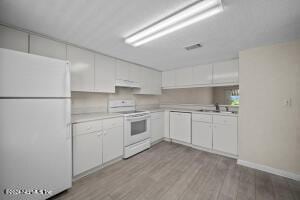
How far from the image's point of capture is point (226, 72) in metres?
2.92

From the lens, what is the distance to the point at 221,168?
226 centimetres

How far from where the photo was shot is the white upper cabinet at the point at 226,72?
9.19 feet

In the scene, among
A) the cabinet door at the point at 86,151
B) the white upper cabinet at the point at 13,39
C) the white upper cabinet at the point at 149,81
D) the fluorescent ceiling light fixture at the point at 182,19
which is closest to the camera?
the fluorescent ceiling light fixture at the point at 182,19

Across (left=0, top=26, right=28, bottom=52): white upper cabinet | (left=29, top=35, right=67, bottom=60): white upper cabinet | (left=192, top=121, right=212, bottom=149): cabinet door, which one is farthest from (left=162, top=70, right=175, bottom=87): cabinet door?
(left=0, top=26, right=28, bottom=52): white upper cabinet

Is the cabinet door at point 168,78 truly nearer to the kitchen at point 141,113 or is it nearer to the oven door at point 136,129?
the kitchen at point 141,113

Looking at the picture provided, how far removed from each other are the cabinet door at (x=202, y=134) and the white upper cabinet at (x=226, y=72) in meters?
1.14

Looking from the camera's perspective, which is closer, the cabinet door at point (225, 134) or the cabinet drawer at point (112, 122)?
the cabinet drawer at point (112, 122)

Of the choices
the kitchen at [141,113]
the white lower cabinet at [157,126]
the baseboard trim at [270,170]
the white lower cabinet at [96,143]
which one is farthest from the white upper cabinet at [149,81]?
the baseboard trim at [270,170]

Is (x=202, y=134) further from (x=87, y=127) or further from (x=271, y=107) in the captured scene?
(x=87, y=127)

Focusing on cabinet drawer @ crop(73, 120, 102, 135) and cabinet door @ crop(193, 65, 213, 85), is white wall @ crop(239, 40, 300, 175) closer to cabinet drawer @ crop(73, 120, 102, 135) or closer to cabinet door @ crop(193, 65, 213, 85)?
cabinet door @ crop(193, 65, 213, 85)

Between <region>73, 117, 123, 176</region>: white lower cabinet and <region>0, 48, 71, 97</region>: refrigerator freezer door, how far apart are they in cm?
65

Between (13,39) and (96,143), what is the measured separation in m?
1.85

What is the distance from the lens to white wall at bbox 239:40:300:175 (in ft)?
6.42

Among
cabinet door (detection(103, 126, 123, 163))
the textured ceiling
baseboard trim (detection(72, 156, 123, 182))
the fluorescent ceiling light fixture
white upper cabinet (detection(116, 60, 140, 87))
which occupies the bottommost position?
baseboard trim (detection(72, 156, 123, 182))
